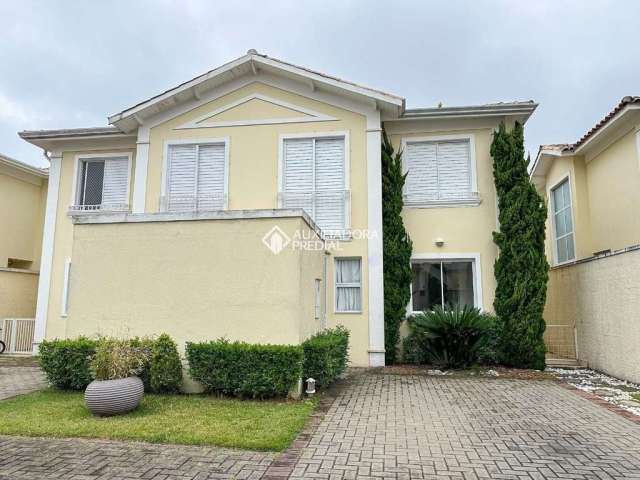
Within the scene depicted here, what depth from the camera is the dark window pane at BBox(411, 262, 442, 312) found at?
12203 mm

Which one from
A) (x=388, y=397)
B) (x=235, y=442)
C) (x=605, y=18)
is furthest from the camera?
(x=605, y=18)

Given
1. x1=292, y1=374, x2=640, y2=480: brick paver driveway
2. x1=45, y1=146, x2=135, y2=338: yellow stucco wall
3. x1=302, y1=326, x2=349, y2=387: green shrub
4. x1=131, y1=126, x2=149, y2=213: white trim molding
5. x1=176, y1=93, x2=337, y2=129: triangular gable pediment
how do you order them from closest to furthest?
x1=292, y1=374, x2=640, y2=480: brick paver driveway → x1=302, y1=326, x2=349, y2=387: green shrub → x1=176, y1=93, x2=337, y2=129: triangular gable pediment → x1=131, y1=126, x2=149, y2=213: white trim molding → x1=45, y1=146, x2=135, y2=338: yellow stucco wall

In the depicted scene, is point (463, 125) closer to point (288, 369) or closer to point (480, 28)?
point (480, 28)

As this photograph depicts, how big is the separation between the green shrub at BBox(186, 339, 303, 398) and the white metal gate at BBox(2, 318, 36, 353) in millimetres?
9115

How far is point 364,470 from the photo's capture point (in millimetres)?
4629

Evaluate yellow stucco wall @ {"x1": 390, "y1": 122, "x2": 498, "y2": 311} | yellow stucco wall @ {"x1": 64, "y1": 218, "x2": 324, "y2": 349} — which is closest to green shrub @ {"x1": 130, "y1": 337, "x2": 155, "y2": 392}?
yellow stucco wall @ {"x1": 64, "y1": 218, "x2": 324, "y2": 349}

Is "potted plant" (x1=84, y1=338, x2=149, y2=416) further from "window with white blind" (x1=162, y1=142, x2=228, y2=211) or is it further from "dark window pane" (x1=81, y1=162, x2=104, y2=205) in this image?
"dark window pane" (x1=81, y1=162, x2=104, y2=205)

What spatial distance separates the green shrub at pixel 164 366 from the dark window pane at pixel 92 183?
26.1ft

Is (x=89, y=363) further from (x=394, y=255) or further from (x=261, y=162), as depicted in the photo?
(x=394, y=255)

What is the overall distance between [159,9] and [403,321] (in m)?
12.2

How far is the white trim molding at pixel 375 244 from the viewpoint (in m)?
11.3

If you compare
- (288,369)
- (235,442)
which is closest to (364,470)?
(235,442)

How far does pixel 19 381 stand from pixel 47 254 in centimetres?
532

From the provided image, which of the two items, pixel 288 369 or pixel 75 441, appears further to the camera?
pixel 288 369
